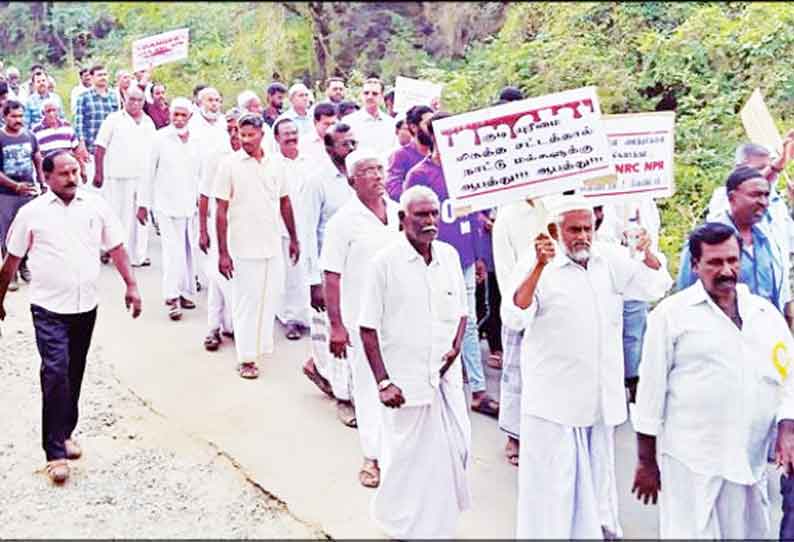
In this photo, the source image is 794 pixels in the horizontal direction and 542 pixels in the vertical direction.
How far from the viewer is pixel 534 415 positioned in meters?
4.48

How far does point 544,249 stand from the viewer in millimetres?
4234

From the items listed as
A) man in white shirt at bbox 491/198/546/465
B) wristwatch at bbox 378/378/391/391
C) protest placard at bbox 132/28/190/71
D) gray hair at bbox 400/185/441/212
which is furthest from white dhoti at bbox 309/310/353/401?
protest placard at bbox 132/28/190/71

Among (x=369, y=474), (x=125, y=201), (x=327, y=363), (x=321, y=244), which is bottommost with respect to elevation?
(x=369, y=474)

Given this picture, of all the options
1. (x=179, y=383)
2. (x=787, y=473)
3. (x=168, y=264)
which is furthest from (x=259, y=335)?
(x=787, y=473)

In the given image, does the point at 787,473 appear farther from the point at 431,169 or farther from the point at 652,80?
the point at 652,80

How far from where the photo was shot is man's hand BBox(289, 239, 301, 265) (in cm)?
747

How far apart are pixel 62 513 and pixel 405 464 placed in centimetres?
199

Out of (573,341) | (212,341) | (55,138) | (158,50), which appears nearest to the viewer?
(573,341)

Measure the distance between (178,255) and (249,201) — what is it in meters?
1.84

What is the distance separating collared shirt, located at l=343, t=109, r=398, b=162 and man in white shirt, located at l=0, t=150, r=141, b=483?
12.3 ft

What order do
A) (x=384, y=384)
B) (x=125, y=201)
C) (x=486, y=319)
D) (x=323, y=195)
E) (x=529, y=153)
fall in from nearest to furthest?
(x=384, y=384) → (x=529, y=153) → (x=323, y=195) → (x=486, y=319) → (x=125, y=201)

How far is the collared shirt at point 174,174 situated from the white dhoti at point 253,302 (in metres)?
1.79

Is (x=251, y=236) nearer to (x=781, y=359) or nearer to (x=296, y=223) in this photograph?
(x=296, y=223)

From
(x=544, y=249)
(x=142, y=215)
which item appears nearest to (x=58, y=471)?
(x=544, y=249)
